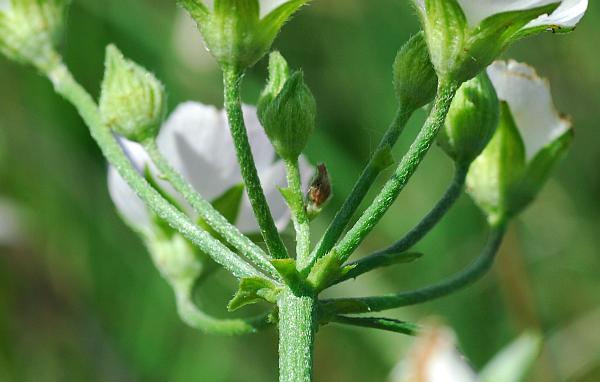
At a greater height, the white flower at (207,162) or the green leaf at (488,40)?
the white flower at (207,162)

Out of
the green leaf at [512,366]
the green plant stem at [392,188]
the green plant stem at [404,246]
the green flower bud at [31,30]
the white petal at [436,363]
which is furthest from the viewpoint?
the green flower bud at [31,30]

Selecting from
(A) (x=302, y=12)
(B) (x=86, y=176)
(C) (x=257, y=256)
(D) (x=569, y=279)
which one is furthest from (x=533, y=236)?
(C) (x=257, y=256)

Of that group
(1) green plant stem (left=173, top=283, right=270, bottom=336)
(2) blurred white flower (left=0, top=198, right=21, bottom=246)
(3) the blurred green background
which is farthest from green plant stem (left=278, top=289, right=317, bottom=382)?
(2) blurred white flower (left=0, top=198, right=21, bottom=246)

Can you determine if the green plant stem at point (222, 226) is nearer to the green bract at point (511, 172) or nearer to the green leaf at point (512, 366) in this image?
the green leaf at point (512, 366)

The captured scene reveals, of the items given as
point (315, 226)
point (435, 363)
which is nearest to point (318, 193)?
point (435, 363)

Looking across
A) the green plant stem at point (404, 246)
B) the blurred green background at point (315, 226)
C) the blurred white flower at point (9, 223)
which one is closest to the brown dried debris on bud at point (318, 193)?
the green plant stem at point (404, 246)

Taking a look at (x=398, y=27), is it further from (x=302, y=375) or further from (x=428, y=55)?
(x=302, y=375)
